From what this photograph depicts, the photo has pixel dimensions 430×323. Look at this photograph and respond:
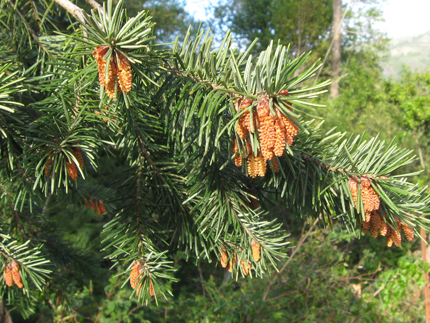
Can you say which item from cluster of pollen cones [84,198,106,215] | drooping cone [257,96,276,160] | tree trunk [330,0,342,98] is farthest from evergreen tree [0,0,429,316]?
tree trunk [330,0,342,98]

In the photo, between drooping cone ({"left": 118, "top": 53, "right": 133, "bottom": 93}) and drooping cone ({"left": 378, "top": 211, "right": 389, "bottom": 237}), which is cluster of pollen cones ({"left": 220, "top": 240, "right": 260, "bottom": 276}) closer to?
drooping cone ({"left": 378, "top": 211, "right": 389, "bottom": 237})

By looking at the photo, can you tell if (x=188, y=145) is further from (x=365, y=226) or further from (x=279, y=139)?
(x=365, y=226)

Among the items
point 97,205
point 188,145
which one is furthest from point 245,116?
point 97,205

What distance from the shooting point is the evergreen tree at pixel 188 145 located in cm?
41

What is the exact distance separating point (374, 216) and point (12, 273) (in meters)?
0.79

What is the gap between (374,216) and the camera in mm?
580

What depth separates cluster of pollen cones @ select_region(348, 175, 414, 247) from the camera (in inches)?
20.4

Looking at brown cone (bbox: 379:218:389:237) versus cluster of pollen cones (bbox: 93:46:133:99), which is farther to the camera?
brown cone (bbox: 379:218:389:237)

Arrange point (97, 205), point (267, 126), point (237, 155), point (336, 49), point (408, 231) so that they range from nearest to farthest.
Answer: point (267, 126)
point (237, 155)
point (408, 231)
point (97, 205)
point (336, 49)

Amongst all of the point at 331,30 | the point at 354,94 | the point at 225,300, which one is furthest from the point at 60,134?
the point at 331,30

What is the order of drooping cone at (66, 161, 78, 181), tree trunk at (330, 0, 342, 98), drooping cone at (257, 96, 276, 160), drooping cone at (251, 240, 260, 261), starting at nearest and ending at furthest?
drooping cone at (257, 96, 276, 160), drooping cone at (66, 161, 78, 181), drooping cone at (251, 240, 260, 261), tree trunk at (330, 0, 342, 98)

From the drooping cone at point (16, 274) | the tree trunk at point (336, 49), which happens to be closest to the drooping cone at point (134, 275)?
the drooping cone at point (16, 274)

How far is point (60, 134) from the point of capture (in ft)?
1.68

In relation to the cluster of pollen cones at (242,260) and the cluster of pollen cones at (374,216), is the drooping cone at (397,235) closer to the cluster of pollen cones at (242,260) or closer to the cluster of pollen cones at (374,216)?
the cluster of pollen cones at (374,216)
